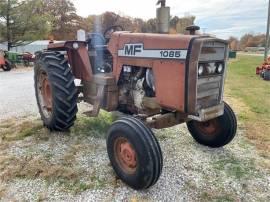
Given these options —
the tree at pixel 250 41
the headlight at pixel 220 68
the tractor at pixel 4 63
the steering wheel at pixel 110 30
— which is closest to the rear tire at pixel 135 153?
the headlight at pixel 220 68

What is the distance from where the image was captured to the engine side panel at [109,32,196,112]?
301cm

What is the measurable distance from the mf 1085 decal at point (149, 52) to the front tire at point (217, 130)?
1.31 m

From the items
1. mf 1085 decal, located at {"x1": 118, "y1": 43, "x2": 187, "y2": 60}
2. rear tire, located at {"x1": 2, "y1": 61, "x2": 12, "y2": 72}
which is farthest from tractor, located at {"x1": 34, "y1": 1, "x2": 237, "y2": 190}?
rear tire, located at {"x1": 2, "y1": 61, "x2": 12, "y2": 72}

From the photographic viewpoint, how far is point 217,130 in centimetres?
397

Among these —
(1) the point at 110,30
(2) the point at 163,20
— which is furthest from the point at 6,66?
(2) the point at 163,20

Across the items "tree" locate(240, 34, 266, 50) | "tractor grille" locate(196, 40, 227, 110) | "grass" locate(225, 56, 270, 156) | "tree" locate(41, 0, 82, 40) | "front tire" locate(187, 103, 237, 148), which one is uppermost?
"tree" locate(41, 0, 82, 40)

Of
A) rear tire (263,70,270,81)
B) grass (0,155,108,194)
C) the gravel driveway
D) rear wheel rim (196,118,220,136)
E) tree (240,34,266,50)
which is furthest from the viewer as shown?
tree (240,34,266,50)

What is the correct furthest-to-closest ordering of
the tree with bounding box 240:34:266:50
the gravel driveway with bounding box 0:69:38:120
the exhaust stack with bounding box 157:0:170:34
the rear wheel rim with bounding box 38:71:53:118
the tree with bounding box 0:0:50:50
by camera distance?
the tree with bounding box 240:34:266:50 < the tree with bounding box 0:0:50:50 < the gravel driveway with bounding box 0:69:38:120 < the rear wheel rim with bounding box 38:71:53:118 < the exhaust stack with bounding box 157:0:170:34

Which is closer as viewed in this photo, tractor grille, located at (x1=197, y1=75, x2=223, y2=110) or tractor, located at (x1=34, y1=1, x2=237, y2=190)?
tractor, located at (x1=34, y1=1, x2=237, y2=190)

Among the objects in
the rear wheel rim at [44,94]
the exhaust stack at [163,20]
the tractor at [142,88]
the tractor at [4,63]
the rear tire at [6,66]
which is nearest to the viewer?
the tractor at [142,88]

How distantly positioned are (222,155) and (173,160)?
68 cm

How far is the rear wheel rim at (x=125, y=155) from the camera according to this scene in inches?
118

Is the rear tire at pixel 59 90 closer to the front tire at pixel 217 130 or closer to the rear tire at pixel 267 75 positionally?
the front tire at pixel 217 130

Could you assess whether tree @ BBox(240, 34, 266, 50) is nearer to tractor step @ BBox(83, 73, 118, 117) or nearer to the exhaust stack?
tractor step @ BBox(83, 73, 118, 117)
